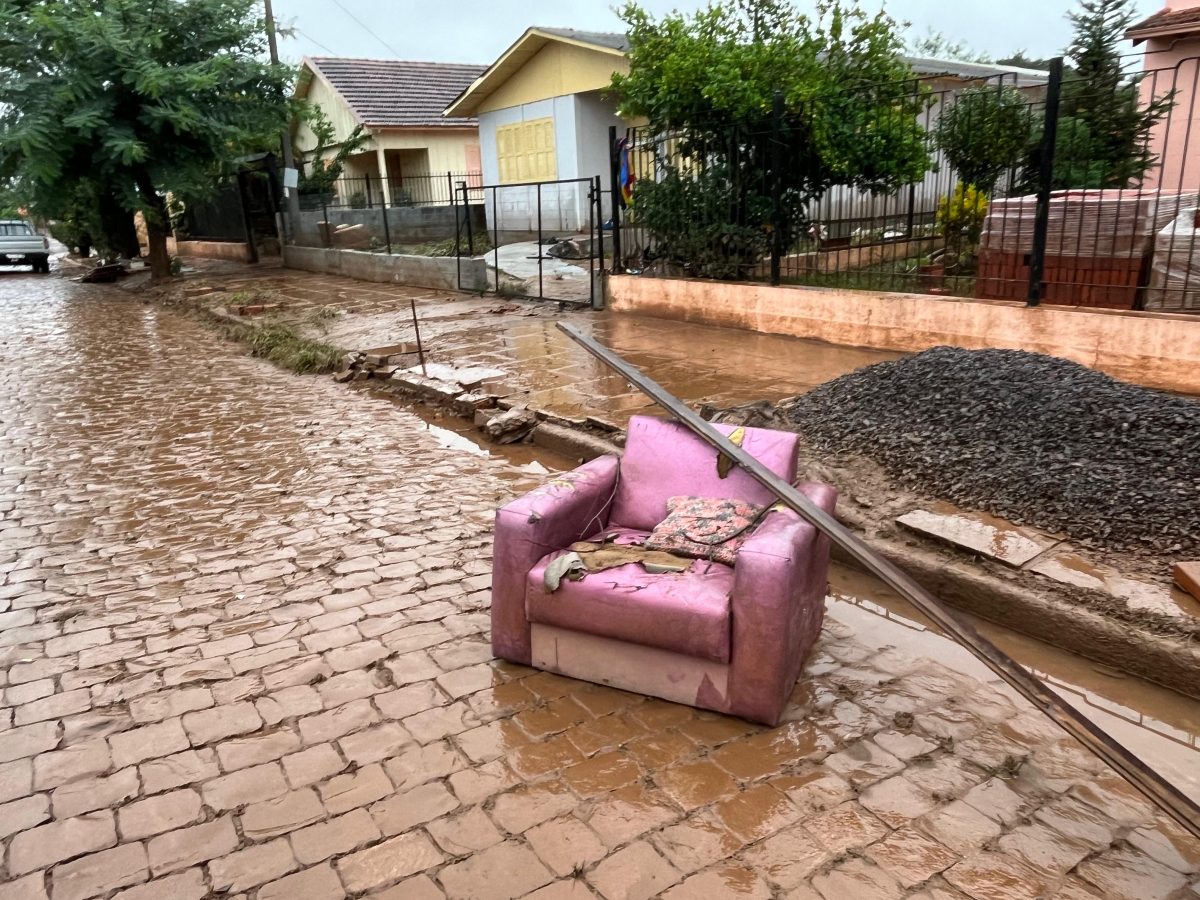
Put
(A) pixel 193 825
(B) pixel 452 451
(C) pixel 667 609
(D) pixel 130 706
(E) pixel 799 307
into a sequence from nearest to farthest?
(A) pixel 193 825 → (C) pixel 667 609 → (D) pixel 130 706 → (B) pixel 452 451 → (E) pixel 799 307

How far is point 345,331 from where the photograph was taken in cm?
1224

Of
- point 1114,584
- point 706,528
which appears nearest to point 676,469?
point 706,528

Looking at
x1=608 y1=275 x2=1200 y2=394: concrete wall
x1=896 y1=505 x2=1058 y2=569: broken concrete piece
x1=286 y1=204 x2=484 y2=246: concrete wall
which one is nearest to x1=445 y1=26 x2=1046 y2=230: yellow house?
x1=286 y1=204 x2=484 y2=246: concrete wall

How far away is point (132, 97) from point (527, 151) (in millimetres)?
8648

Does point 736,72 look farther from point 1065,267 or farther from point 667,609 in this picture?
point 667,609

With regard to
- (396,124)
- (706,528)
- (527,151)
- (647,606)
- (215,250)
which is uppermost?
(396,124)

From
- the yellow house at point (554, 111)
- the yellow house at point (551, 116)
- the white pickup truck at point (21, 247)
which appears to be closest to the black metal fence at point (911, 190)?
the yellow house at point (554, 111)

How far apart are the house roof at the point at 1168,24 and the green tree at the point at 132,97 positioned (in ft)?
55.8

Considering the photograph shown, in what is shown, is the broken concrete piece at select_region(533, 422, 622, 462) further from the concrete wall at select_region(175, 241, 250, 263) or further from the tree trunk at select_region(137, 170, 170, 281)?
the concrete wall at select_region(175, 241, 250, 263)

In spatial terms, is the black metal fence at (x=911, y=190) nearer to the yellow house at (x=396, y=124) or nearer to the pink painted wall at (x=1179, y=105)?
the pink painted wall at (x=1179, y=105)

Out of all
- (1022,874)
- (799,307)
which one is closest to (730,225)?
(799,307)

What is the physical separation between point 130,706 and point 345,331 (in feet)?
30.8

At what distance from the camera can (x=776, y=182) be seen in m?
9.53

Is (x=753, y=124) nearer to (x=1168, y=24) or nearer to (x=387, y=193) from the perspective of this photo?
(x=1168, y=24)
